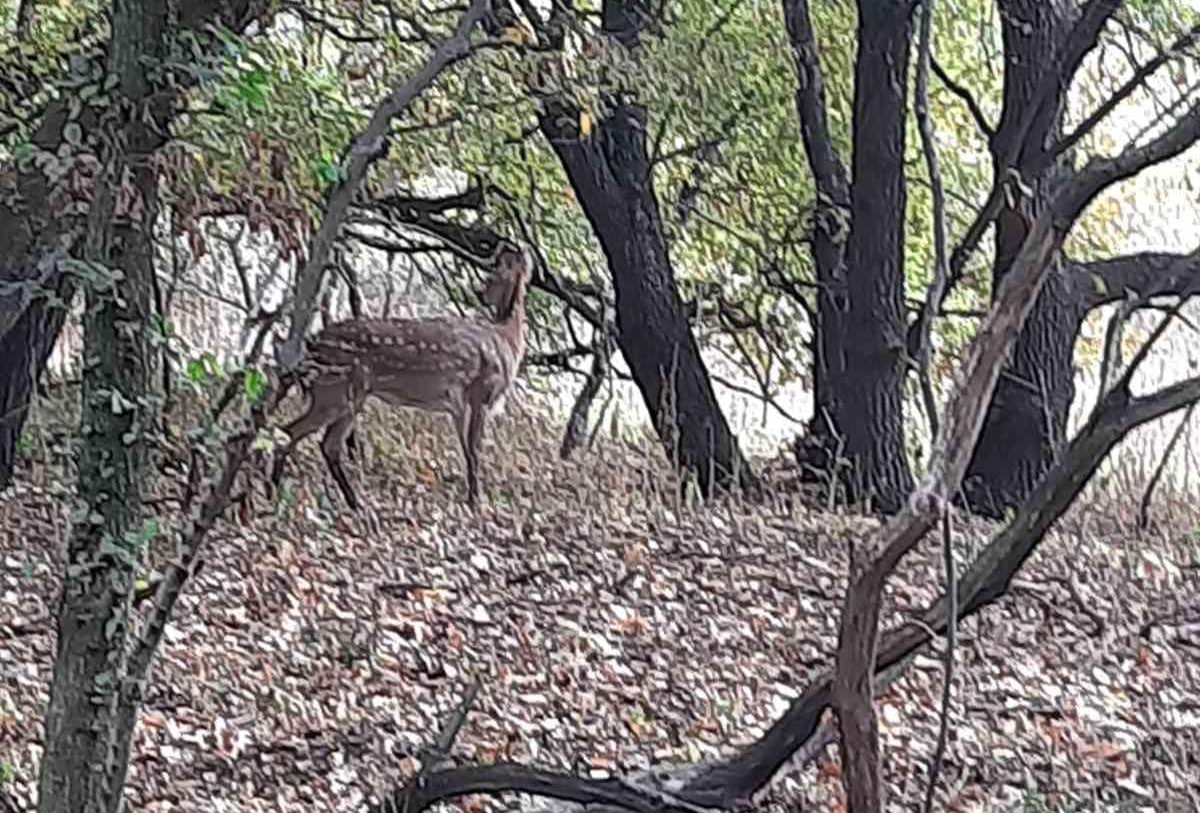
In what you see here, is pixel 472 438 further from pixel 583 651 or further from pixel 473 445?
pixel 583 651

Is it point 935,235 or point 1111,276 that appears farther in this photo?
point 1111,276

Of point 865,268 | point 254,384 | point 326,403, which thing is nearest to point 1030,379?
point 865,268

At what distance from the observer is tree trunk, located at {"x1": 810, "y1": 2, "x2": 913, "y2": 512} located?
922cm

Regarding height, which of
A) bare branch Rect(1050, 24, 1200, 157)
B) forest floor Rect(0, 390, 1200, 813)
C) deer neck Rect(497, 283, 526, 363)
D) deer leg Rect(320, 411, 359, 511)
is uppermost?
bare branch Rect(1050, 24, 1200, 157)

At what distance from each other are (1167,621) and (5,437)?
15.0 feet

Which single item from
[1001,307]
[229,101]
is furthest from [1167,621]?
[229,101]

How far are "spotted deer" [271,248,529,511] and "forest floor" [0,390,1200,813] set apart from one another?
0.89 feet

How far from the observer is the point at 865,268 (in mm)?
9492

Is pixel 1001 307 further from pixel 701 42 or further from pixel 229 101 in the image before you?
pixel 701 42

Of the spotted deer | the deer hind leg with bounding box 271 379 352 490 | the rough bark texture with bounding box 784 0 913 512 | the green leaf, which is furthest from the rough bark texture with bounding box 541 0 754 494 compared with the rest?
the green leaf

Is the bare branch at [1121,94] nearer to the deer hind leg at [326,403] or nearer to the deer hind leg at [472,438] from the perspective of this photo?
the deer hind leg at [472,438]

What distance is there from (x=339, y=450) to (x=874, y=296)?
276 cm

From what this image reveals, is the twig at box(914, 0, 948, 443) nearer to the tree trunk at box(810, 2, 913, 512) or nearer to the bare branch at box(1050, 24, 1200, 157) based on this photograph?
the bare branch at box(1050, 24, 1200, 157)

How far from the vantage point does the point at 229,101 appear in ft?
11.7
